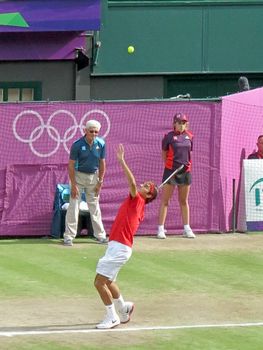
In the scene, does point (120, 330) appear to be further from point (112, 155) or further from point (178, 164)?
point (112, 155)

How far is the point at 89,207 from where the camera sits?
16188mm

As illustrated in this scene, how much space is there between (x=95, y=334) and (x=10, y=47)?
1301 centimetres

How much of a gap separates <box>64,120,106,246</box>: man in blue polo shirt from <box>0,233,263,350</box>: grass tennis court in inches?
12.5

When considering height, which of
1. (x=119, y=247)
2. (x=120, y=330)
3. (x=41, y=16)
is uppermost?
(x=41, y=16)

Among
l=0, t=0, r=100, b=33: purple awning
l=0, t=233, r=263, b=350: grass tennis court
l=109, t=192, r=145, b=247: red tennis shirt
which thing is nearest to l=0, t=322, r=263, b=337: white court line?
l=0, t=233, r=263, b=350: grass tennis court

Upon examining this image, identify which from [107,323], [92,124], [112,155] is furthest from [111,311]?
[112,155]

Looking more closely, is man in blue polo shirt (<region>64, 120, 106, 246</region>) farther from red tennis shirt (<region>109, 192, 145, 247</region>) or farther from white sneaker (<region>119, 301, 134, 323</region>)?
white sneaker (<region>119, 301, 134, 323</region>)

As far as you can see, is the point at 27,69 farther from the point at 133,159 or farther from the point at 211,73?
the point at 133,159

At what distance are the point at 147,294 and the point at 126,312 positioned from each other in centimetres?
178

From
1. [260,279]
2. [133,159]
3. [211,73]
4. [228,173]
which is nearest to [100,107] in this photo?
[133,159]

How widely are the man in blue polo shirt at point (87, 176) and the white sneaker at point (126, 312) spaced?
5202mm

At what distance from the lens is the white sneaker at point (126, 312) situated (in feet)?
35.2

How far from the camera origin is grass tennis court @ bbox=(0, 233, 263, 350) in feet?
33.3

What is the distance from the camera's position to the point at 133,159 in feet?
56.4
